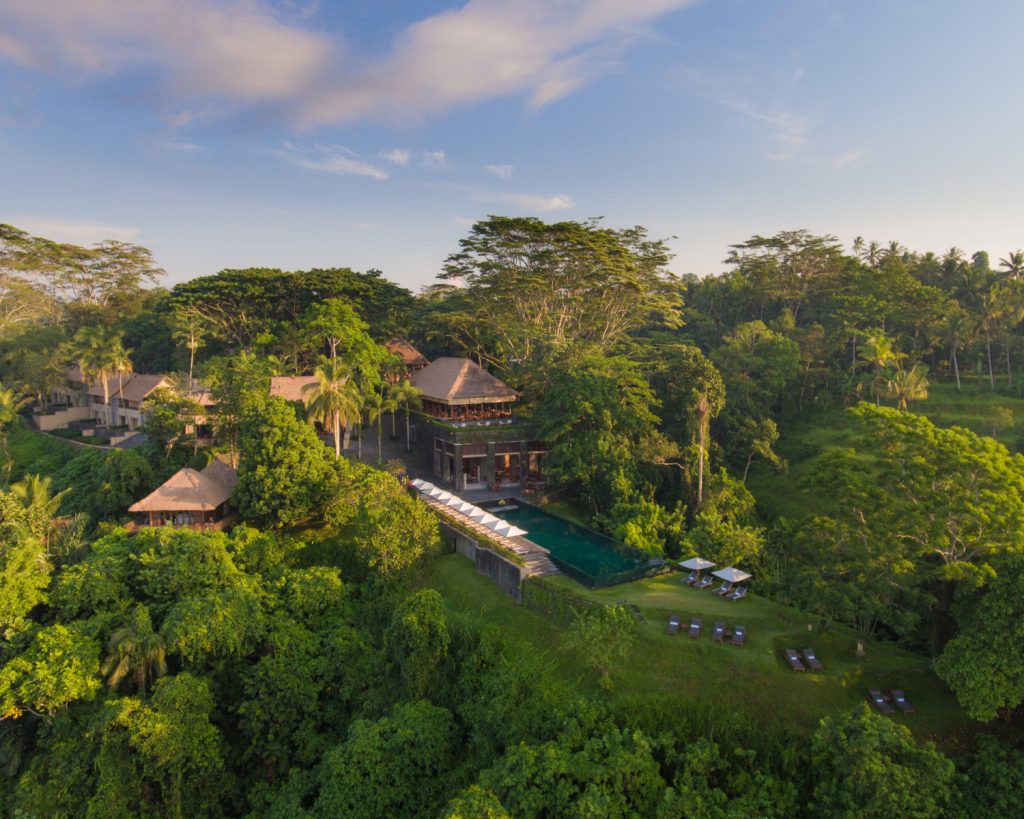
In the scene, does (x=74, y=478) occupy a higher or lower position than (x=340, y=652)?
higher

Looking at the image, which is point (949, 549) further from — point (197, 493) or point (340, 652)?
point (197, 493)

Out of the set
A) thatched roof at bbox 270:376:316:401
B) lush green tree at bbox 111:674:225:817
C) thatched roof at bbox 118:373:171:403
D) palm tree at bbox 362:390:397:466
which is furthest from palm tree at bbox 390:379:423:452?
lush green tree at bbox 111:674:225:817

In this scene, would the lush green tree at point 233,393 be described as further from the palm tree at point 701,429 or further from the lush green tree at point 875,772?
the lush green tree at point 875,772

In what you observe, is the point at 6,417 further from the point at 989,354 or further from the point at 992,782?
the point at 989,354

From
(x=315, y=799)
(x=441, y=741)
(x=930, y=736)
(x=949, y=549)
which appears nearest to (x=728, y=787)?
(x=930, y=736)

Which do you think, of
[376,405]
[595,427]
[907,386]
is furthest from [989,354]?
[376,405]

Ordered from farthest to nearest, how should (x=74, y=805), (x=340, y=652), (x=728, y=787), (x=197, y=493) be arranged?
(x=197, y=493) → (x=340, y=652) → (x=74, y=805) → (x=728, y=787)
